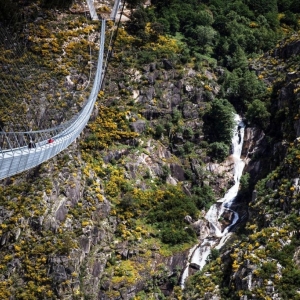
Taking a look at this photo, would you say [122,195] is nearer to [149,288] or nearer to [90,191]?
[90,191]

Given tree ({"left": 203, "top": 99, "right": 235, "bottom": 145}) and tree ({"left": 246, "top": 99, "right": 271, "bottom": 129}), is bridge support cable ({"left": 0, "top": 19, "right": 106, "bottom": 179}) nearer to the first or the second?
tree ({"left": 203, "top": 99, "right": 235, "bottom": 145})

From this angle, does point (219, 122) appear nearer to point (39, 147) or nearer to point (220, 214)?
point (220, 214)

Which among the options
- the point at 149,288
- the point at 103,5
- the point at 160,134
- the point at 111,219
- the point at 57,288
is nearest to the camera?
the point at 57,288

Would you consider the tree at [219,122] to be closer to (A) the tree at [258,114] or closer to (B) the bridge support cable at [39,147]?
(A) the tree at [258,114]

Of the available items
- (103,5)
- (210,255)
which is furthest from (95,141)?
(103,5)

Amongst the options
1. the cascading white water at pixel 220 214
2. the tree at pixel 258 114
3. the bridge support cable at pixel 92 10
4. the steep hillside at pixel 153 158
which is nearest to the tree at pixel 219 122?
the steep hillside at pixel 153 158

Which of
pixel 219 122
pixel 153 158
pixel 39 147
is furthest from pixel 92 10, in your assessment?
pixel 39 147
